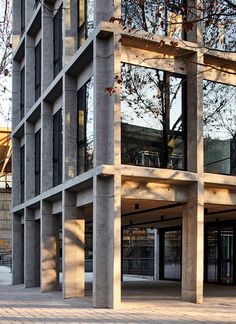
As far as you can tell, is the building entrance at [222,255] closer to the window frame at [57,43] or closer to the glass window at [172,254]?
the glass window at [172,254]

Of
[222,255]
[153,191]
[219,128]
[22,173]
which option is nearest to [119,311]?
[153,191]

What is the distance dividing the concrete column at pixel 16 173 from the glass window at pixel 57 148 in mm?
6346

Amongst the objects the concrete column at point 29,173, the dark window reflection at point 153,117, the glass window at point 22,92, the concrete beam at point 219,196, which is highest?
the glass window at point 22,92

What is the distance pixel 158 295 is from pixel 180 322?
259 inches

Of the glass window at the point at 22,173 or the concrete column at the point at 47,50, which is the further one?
the glass window at the point at 22,173

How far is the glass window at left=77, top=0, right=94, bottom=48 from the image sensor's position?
59.0 ft

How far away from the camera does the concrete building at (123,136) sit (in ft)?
50.8

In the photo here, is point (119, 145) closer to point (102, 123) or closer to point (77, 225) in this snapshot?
point (102, 123)

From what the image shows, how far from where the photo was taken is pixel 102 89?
15.8 meters

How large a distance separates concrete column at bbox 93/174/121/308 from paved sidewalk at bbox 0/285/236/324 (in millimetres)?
452

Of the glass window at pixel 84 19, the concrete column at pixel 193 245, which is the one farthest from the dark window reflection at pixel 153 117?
the glass window at pixel 84 19

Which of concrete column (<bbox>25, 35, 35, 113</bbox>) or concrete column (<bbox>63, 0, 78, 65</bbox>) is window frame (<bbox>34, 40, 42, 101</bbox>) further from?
concrete column (<bbox>63, 0, 78, 65</bbox>)

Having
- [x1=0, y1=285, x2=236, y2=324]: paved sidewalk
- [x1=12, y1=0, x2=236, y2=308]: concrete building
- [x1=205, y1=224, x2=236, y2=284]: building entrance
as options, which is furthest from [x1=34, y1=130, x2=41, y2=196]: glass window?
[x1=205, y1=224, x2=236, y2=284]: building entrance

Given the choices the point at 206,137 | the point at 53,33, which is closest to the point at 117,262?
the point at 206,137
